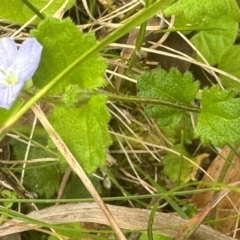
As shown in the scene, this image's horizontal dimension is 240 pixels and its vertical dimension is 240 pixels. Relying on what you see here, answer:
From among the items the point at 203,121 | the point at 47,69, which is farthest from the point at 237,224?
the point at 47,69

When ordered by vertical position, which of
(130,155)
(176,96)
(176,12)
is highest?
(176,12)

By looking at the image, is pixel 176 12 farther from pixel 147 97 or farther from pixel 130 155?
pixel 130 155

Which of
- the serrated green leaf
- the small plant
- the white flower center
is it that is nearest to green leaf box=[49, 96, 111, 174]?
the small plant

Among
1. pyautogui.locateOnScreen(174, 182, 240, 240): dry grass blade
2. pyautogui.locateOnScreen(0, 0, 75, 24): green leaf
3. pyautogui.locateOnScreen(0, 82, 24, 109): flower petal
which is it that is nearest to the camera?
pyautogui.locateOnScreen(0, 82, 24, 109): flower petal

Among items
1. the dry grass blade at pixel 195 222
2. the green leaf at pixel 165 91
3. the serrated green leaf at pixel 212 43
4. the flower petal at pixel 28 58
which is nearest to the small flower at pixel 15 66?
the flower petal at pixel 28 58

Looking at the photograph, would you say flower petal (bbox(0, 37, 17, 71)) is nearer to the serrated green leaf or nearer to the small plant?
the small plant

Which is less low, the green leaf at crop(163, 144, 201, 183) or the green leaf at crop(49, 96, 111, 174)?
the green leaf at crop(49, 96, 111, 174)

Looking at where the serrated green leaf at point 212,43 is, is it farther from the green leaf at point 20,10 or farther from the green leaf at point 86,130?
the green leaf at point 86,130

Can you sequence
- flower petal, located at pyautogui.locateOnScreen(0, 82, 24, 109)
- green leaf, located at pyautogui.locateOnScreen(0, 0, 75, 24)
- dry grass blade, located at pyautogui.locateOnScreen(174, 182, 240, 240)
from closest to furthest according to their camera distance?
flower petal, located at pyautogui.locateOnScreen(0, 82, 24, 109) → dry grass blade, located at pyautogui.locateOnScreen(174, 182, 240, 240) → green leaf, located at pyautogui.locateOnScreen(0, 0, 75, 24)
